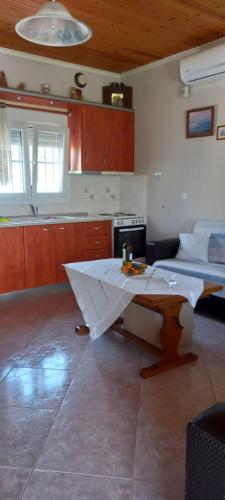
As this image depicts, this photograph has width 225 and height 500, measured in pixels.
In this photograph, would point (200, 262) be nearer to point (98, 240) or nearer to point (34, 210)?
point (98, 240)

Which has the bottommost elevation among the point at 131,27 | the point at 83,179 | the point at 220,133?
the point at 83,179

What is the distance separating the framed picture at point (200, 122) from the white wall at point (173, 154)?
0.06 meters

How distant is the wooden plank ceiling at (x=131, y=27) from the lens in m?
3.29

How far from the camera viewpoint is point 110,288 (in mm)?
2748

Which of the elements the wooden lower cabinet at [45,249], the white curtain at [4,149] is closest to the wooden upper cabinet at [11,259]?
the wooden lower cabinet at [45,249]

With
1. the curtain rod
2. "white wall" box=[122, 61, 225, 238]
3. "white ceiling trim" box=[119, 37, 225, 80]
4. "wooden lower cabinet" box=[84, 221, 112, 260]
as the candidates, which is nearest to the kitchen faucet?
"wooden lower cabinet" box=[84, 221, 112, 260]

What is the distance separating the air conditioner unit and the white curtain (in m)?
2.07

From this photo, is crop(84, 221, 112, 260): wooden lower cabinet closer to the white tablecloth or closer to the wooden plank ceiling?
the white tablecloth

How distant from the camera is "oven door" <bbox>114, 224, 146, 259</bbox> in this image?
504 centimetres

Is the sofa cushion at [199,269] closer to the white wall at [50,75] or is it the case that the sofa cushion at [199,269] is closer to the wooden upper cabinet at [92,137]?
the wooden upper cabinet at [92,137]

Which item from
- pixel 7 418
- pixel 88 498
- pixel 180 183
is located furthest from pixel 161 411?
pixel 180 183

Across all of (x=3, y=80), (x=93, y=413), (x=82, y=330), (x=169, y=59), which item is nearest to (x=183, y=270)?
(x=82, y=330)

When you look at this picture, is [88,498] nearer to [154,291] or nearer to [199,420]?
[199,420]

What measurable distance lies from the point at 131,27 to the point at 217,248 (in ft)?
7.82
